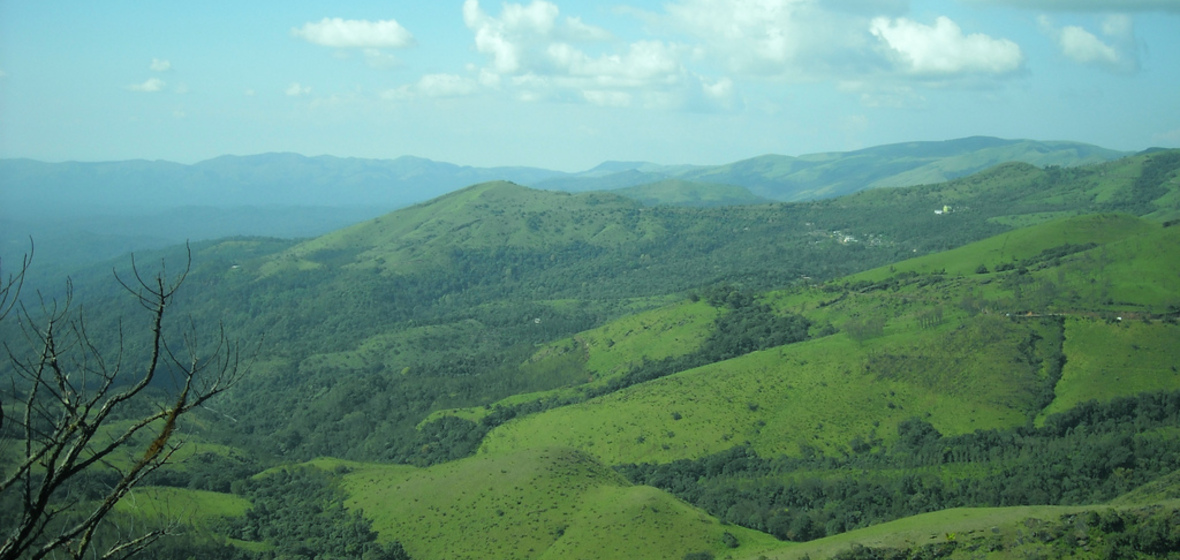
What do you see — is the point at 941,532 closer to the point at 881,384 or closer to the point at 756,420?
the point at 756,420

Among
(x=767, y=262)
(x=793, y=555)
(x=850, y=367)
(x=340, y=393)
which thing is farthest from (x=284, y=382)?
(x=767, y=262)

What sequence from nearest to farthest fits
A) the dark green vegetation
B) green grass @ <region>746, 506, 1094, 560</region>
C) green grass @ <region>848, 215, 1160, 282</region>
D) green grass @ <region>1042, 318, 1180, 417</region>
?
green grass @ <region>746, 506, 1094, 560</region>, the dark green vegetation, green grass @ <region>1042, 318, 1180, 417</region>, green grass @ <region>848, 215, 1160, 282</region>

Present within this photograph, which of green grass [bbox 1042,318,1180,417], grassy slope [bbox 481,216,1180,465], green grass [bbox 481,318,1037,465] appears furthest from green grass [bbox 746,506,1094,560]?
green grass [bbox 1042,318,1180,417]

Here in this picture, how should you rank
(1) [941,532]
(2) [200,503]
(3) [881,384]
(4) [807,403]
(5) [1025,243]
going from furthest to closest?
1. (5) [1025,243]
2. (3) [881,384]
3. (4) [807,403]
4. (2) [200,503]
5. (1) [941,532]

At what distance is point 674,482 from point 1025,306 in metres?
49.3

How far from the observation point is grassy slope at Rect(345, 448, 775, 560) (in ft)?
165

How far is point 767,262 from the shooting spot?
191 metres

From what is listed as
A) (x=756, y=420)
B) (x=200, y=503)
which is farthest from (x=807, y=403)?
(x=200, y=503)

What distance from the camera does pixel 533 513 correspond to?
5575 cm

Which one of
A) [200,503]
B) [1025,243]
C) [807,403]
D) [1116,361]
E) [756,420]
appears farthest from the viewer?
[1025,243]

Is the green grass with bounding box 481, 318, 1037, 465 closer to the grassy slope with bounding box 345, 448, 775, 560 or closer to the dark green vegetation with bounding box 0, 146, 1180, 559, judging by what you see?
the dark green vegetation with bounding box 0, 146, 1180, 559

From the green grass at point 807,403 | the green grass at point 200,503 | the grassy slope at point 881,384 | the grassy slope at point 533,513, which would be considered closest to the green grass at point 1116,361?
the grassy slope at point 881,384

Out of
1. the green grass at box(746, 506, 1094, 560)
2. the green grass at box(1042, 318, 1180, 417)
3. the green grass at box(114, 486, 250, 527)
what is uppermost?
the green grass at box(1042, 318, 1180, 417)

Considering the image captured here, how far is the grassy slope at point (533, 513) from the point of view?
5019 centimetres
